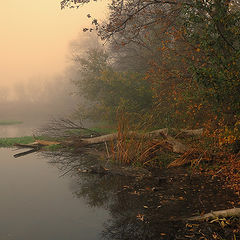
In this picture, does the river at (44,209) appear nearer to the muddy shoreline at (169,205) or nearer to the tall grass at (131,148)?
the muddy shoreline at (169,205)

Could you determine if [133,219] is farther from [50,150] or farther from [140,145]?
[50,150]

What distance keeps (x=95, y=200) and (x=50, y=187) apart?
6.49ft

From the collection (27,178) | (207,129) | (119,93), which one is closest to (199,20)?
(207,129)

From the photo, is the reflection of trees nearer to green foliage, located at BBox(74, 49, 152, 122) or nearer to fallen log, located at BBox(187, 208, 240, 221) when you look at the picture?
fallen log, located at BBox(187, 208, 240, 221)

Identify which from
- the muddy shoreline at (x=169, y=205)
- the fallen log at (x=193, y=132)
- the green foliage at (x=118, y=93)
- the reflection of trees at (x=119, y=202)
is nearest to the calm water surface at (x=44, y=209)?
the reflection of trees at (x=119, y=202)

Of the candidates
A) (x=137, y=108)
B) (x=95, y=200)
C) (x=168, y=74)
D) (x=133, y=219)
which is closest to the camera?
(x=133, y=219)

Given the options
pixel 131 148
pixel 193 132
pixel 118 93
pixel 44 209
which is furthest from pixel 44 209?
pixel 118 93

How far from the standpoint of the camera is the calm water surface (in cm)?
555

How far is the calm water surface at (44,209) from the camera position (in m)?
5.55

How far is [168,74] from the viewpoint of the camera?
11523 millimetres

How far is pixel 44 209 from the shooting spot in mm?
6840

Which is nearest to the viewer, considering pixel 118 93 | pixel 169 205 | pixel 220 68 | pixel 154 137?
pixel 169 205

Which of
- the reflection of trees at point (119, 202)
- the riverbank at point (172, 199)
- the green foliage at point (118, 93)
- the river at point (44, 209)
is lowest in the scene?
the riverbank at point (172, 199)

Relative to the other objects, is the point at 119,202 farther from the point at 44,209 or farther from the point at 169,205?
the point at 44,209
